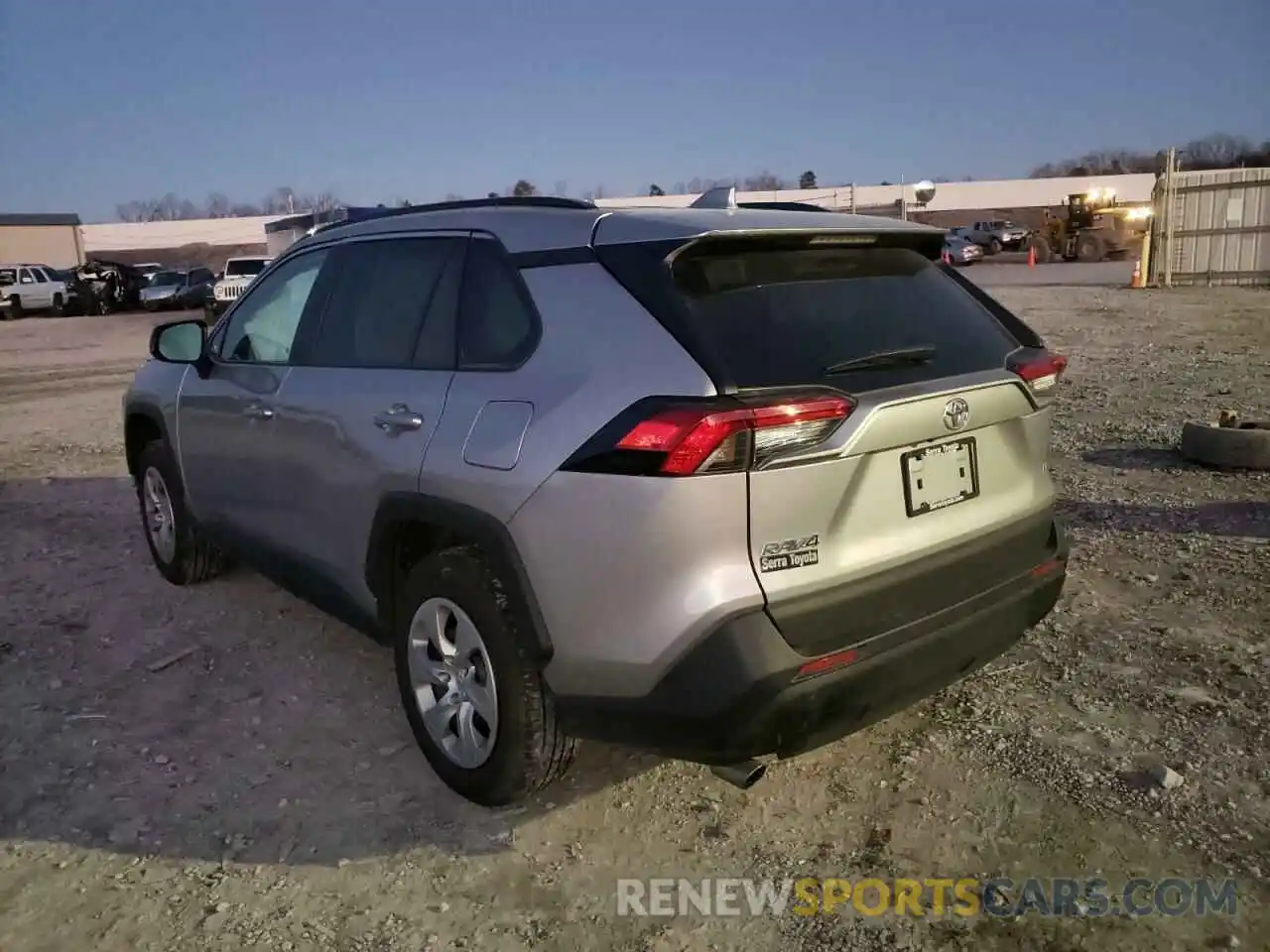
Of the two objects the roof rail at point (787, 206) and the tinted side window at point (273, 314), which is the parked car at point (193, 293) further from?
the roof rail at point (787, 206)

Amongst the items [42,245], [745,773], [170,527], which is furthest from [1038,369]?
[42,245]

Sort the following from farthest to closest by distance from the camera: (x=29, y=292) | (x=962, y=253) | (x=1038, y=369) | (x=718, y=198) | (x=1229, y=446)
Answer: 1. (x=962, y=253)
2. (x=29, y=292)
3. (x=1229, y=446)
4. (x=718, y=198)
5. (x=1038, y=369)

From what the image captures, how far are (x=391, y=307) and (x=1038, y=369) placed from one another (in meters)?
2.15

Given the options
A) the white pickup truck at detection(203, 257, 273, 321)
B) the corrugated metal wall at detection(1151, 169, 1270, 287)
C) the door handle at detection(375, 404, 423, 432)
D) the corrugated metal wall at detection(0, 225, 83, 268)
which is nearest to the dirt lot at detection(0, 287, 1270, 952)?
the door handle at detection(375, 404, 423, 432)

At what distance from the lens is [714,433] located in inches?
92.3

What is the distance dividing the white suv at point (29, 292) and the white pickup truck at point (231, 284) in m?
7.73

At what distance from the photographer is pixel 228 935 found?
2.57m

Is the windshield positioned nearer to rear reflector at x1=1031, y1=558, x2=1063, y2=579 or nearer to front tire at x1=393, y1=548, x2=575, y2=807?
front tire at x1=393, y1=548, x2=575, y2=807

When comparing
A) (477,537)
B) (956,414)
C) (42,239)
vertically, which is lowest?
(477,537)

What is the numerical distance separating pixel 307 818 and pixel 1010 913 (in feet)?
6.70

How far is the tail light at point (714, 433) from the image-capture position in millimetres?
2352

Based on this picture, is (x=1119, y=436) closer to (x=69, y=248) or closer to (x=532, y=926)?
(x=532, y=926)

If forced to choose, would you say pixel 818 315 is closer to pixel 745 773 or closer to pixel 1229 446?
pixel 745 773

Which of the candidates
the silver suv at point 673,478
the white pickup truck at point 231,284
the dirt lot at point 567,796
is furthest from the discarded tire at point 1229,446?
the white pickup truck at point 231,284
